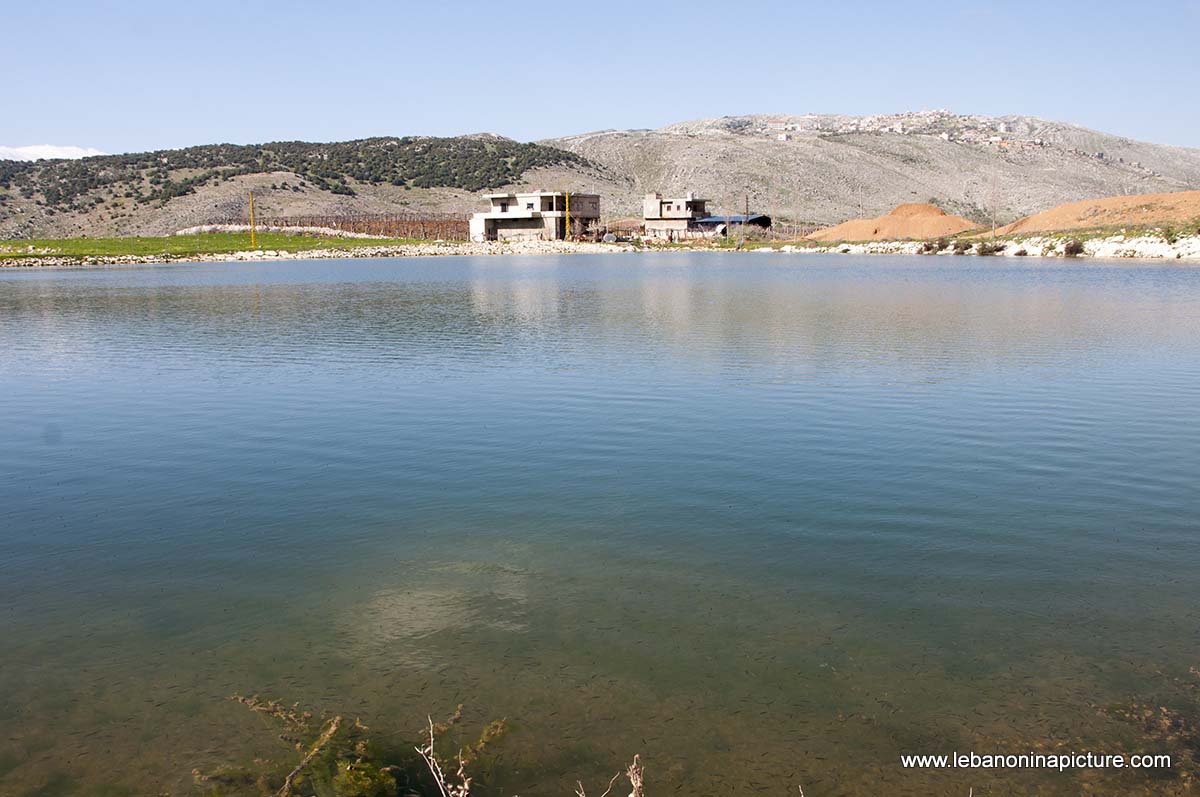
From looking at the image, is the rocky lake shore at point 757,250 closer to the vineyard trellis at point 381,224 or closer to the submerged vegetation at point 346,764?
the vineyard trellis at point 381,224

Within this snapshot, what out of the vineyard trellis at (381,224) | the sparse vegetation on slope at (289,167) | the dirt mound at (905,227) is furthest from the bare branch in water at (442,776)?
the sparse vegetation on slope at (289,167)

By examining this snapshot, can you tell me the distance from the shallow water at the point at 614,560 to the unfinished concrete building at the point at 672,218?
104574 mm

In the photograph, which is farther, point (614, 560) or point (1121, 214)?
point (1121, 214)

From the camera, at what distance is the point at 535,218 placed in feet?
407

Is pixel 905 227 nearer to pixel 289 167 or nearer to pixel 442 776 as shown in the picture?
pixel 289 167

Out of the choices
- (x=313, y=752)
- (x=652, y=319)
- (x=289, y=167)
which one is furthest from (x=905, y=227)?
(x=313, y=752)

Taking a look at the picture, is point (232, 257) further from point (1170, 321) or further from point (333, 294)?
point (1170, 321)

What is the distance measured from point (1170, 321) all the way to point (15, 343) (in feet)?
127

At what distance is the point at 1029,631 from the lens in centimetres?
851

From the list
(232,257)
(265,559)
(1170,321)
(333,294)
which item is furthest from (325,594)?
(232,257)

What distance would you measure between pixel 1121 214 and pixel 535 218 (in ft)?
227

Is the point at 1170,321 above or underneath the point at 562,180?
underneath

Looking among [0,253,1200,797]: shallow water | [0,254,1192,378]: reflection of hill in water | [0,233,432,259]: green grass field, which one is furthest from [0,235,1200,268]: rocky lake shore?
[0,253,1200,797]: shallow water

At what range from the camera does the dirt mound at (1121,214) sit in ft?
276
